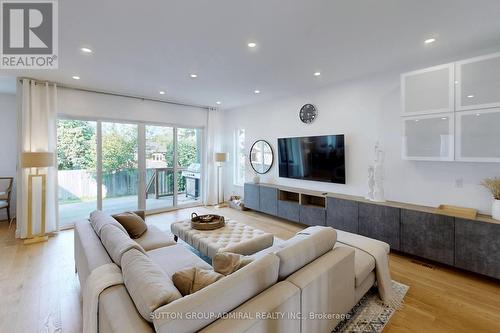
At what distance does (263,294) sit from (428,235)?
2667 millimetres

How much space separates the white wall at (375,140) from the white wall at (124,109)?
88.3 inches

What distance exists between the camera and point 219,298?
43.6 inches

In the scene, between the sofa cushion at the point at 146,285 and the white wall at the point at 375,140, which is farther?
the white wall at the point at 375,140

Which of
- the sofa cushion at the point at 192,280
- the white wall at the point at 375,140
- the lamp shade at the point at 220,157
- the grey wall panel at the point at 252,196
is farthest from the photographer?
the lamp shade at the point at 220,157

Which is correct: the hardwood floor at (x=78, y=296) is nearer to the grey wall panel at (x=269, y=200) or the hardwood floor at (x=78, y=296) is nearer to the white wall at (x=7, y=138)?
the grey wall panel at (x=269, y=200)

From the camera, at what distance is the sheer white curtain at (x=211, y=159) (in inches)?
244

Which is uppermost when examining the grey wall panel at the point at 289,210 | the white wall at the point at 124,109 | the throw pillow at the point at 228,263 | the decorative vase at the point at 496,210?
the white wall at the point at 124,109

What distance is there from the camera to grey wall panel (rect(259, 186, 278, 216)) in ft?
15.8

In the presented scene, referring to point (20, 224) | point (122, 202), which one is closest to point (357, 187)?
point (122, 202)

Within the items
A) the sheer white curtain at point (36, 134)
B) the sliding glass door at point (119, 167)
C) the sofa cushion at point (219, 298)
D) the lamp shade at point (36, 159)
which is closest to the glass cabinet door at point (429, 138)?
the sofa cushion at point (219, 298)

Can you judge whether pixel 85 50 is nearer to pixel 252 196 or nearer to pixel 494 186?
pixel 252 196

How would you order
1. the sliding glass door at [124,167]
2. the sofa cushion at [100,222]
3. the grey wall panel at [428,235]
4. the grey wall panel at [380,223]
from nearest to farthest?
the sofa cushion at [100,222] → the grey wall panel at [428,235] → the grey wall panel at [380,223] → the sliding glass door at [124,167]

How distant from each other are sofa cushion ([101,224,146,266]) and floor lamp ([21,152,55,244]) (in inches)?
102

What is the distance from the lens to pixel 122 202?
5.04 m
